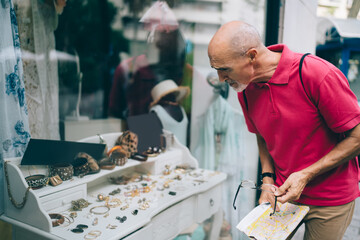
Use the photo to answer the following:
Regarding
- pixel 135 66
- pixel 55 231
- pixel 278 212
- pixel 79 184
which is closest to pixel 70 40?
pixel 135 66

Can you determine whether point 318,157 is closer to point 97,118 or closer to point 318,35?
point 318,35

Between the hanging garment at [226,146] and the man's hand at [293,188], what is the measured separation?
3.93 feet

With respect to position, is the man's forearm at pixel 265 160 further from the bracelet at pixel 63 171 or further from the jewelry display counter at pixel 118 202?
the bracelet at pixel 63 171

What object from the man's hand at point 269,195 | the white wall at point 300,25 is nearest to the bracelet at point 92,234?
the man's hand at point 269,195

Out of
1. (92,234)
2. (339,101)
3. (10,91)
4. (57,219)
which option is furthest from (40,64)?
(339,101)

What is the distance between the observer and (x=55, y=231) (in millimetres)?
1269

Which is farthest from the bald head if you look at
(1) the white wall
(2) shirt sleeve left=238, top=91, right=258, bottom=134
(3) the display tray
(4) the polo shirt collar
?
(3) the display tray

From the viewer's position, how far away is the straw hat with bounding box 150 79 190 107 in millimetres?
2410

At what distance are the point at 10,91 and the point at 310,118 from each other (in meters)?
1.48

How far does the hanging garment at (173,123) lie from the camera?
2377 mm

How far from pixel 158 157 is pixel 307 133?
3.91ft

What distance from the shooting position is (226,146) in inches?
99.1

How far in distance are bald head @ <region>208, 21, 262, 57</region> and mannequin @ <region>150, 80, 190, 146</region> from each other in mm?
1308

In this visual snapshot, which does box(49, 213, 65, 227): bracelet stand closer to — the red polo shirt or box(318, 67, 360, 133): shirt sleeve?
the red polo shirt
